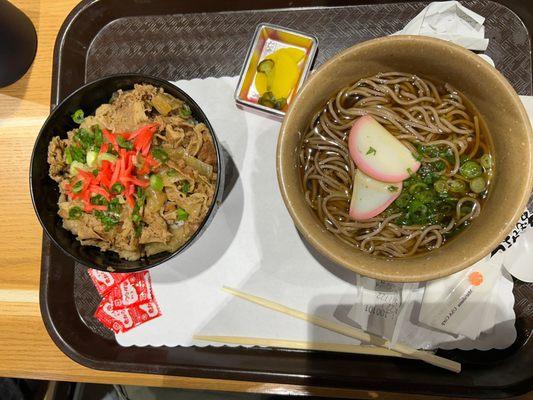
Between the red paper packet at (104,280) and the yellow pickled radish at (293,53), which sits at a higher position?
the yellow pickled radish at (293,53)

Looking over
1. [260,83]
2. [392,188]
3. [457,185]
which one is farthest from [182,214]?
[457,185]

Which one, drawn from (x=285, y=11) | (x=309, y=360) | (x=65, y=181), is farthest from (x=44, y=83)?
(x=309, y=360)

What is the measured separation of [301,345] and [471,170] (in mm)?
888

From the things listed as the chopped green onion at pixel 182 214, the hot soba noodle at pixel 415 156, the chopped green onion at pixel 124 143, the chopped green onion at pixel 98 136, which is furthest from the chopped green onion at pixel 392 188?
the chopped green onion at pixel 98 136

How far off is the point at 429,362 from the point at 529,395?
36 cm

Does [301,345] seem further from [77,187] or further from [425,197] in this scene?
[77,187]

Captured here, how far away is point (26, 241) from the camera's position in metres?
2.00

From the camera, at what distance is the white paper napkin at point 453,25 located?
181 cm

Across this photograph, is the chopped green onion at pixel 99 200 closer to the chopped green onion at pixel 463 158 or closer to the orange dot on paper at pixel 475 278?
the chopped green onion at pixel 463 158

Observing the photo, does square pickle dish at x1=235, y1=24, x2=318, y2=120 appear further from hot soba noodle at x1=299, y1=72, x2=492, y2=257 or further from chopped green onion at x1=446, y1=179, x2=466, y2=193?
chopped green onion at x1=446, y1=179, x2=466, y2=193

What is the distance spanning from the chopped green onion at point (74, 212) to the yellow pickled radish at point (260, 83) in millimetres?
845

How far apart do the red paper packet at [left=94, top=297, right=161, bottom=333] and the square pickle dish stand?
90 centimetres

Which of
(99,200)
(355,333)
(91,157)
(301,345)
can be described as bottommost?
(301,345)

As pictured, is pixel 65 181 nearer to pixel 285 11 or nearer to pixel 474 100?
pixel 285 11
